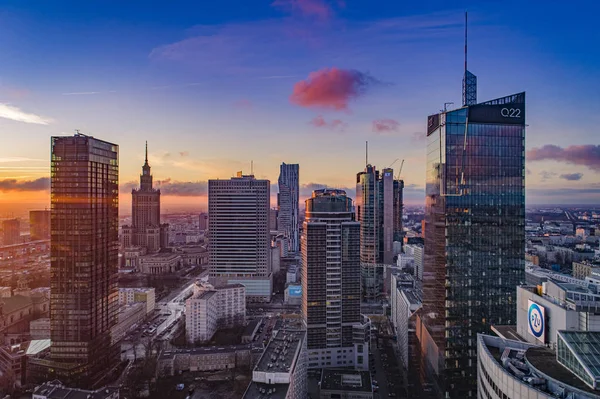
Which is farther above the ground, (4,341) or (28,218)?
(28,218)

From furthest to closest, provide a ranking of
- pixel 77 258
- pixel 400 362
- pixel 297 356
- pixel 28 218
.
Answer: pixel 28 218 → pixel 400 362 → pixel 77 258 → pixel 297 356

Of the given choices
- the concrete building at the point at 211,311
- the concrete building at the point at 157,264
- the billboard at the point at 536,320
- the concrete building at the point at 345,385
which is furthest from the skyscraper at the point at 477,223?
the concrete building at the point at 157,264

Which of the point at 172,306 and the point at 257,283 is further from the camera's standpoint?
the point at 257,283

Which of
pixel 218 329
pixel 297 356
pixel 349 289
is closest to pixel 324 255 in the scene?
pixel 349 289

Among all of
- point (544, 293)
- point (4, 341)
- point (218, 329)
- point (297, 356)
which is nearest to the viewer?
point (544, 293)

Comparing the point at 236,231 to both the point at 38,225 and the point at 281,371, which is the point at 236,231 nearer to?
the point at 38,225

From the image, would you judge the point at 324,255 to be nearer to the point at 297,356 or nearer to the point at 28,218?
the point at 297,356
